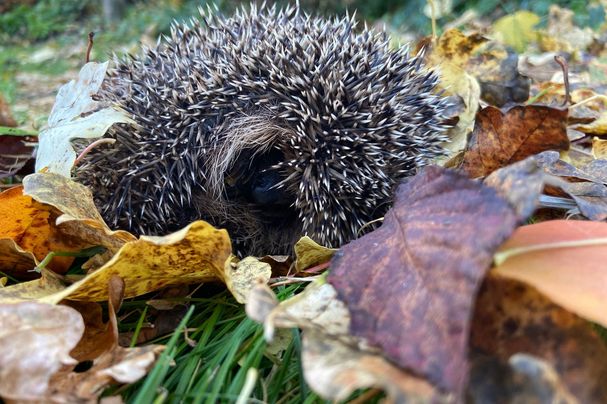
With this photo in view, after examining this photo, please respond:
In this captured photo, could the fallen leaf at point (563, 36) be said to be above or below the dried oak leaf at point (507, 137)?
below

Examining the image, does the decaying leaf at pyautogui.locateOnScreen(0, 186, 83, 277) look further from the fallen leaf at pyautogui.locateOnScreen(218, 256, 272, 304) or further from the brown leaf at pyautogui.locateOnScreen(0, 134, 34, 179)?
the brown leaf at pyautogui.locateOnScreen(0, 134, 34, 179)

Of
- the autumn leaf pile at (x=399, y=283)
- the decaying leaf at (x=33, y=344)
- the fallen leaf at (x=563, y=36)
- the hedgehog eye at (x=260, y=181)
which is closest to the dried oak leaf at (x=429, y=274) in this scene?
the autumn leaf pile at (x=399, y=283)

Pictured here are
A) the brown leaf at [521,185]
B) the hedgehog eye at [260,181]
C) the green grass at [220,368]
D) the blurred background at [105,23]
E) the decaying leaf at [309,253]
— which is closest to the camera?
the brown leaf at [521,185]

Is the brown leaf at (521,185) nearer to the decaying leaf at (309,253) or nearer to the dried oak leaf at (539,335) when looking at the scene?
the dried oak leaf at (539,335)

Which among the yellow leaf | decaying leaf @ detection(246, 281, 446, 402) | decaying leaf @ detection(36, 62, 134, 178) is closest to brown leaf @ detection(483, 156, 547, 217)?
decaying leaf @ detection(246, 281, 446, 402)

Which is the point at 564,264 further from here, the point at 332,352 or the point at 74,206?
the point at 74,206

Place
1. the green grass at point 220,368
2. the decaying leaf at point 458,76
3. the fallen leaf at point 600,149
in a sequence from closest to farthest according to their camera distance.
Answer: the green grass at point 220,368, the fallen leaf at point 600,149, the decaying leaf at point 458,76

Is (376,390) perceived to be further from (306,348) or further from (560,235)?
(560,235)
